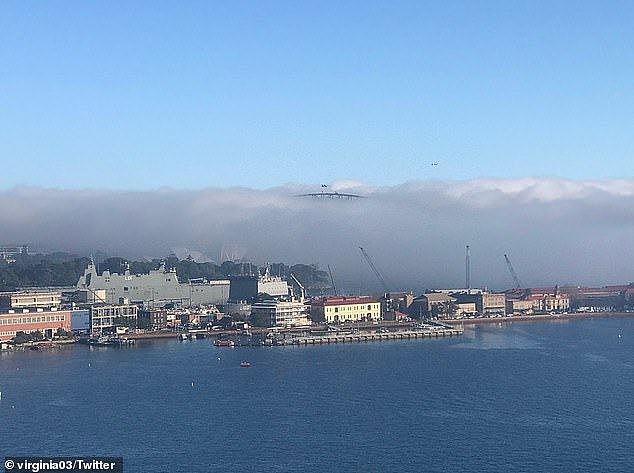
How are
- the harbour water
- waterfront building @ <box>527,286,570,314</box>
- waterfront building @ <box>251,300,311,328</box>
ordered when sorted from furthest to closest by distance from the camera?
1. waterfront building @ <box>527,286,570,314</box>
2. waterfront building @ <box>251,300,311,328</box>
3. the harbour water

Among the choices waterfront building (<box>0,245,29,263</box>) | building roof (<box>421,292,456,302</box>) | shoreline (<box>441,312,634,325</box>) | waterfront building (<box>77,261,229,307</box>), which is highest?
waterfront building (<box>0,245,29,263</box>)

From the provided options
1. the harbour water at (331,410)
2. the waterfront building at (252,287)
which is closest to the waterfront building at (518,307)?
the waterfront building at (252,287)

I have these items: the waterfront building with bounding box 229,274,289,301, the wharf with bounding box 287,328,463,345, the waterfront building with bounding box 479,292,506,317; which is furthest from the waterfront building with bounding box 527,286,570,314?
the wharf with bounding box 287,328,463,345

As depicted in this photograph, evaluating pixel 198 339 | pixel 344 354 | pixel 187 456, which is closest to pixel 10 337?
pixel 198 339

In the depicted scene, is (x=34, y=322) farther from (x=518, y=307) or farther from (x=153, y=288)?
(x=518, y=307)

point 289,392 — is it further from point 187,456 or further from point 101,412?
point 187,456

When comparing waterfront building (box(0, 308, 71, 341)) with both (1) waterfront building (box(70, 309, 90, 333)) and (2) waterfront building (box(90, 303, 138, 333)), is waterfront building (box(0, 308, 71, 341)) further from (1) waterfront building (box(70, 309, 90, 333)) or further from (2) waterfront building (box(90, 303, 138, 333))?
(2) waterfront building (box(90, 303, 138, 333))

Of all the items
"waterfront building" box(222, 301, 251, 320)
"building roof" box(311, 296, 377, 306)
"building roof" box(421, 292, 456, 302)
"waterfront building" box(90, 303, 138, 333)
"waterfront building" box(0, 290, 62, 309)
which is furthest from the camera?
"building roof" box(421, 292, 456, 302)

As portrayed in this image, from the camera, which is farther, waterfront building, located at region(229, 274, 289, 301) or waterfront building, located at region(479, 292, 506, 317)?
waterfront building, located at region(479, 292, 506, 317)
